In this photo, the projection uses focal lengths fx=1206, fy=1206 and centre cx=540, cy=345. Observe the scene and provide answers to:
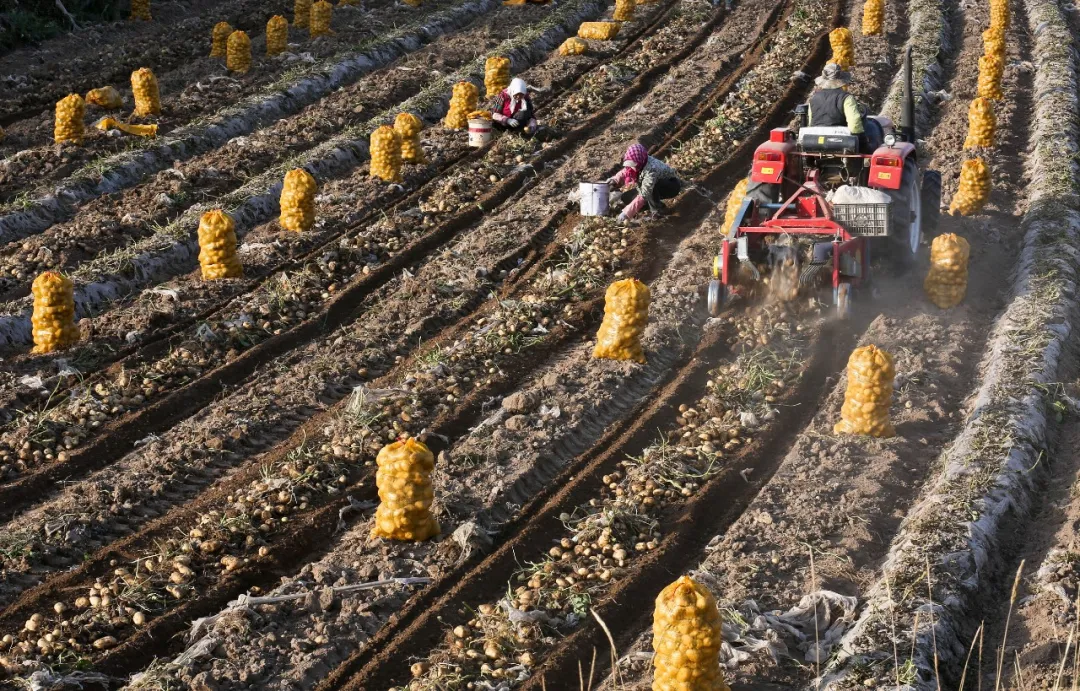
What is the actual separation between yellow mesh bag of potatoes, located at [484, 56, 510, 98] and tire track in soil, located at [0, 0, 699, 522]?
347cm

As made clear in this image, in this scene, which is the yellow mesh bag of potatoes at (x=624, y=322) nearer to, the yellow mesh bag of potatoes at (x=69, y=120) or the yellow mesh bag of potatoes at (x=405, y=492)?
the yellow mesh bag of potatoes at (x=405, y=492)

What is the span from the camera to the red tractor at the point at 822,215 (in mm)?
11203

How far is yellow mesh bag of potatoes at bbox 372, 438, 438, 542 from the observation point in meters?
8.23

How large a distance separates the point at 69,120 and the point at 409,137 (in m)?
5.02

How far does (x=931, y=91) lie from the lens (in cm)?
1873

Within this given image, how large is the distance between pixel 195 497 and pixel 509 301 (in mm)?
4030

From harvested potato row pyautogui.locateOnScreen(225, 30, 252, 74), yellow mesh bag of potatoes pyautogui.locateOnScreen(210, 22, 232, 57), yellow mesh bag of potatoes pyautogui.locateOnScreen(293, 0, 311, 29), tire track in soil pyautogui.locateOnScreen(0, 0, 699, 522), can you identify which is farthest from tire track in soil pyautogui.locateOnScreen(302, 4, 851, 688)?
yellow mesh bag of potatoes pyautogui.locateOnScreen(293, 0, 311, 29)

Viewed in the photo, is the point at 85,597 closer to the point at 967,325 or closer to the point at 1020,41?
the point at 967,325

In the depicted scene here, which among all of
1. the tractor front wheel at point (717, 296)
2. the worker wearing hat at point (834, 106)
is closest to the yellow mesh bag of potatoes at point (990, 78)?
the worker wearing hat at point (834, 106)

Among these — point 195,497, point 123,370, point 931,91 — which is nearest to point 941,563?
point 195,497

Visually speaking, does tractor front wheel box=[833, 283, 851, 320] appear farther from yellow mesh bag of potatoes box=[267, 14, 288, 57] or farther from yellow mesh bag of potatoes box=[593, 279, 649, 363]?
yellow mesh bag of potatoes box=[267, 14, 288, 57]

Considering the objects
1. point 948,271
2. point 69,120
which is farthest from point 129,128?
point 948,271

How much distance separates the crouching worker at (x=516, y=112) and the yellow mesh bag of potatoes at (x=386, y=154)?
1777 mm

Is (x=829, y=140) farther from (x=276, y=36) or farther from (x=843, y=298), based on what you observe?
(x=276, y=36)
